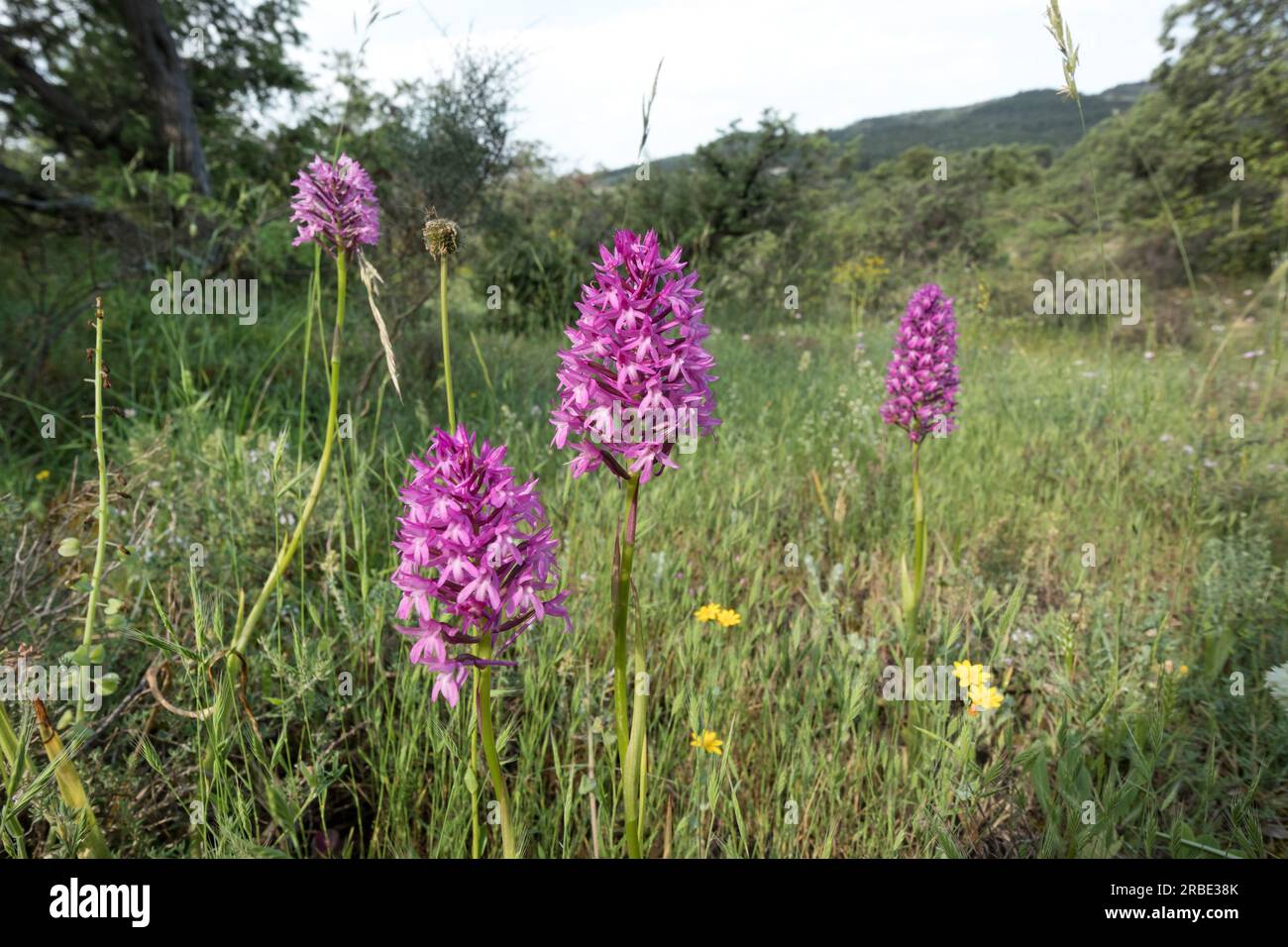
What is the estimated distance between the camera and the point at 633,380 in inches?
52.0

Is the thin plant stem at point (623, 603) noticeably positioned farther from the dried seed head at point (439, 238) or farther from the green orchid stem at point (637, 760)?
the dried seed head at point (439, 238)

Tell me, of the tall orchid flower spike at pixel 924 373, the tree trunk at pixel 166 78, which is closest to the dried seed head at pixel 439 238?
the tall orchid flower spike at pixel 924 373

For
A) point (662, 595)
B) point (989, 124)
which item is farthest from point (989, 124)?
point (662, 595)

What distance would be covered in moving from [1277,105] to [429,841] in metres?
16.8

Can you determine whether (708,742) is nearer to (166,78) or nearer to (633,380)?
(633,380)

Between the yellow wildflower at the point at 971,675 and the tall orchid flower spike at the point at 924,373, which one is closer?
the yellow wildflower at the point at 971,675

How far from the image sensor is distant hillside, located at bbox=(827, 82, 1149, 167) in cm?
4647

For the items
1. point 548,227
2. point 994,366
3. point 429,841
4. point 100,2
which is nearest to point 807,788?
point 429,841

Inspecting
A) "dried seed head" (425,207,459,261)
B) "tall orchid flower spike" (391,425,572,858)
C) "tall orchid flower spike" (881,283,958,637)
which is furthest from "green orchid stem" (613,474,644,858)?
"tall orchid flower spike" (881,283,958,637)

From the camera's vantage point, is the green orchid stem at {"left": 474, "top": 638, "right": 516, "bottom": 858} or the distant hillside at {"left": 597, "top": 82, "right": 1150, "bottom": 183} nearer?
the green orchid stem at {"left": 474, "top": 638, "right": 516, "bottom": 858}

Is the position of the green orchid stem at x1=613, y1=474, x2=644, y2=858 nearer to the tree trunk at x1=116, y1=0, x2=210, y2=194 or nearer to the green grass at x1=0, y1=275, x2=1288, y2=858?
the green grass at x1=0, y1=275, x2=1288, y2=858

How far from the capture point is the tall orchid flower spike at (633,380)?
1.28m

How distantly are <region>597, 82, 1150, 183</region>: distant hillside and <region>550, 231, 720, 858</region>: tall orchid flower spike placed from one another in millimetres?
47065

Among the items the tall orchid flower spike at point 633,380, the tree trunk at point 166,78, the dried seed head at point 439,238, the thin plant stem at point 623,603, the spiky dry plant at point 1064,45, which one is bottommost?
the thin plant stem at point 623,603
